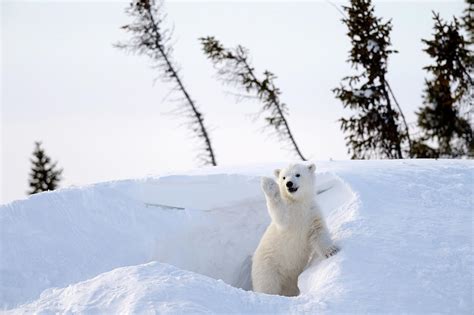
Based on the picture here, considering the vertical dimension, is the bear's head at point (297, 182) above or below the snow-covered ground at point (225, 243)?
above

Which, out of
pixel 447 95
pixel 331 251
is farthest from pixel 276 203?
pixel 447 95

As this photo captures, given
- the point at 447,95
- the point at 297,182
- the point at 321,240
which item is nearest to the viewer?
the point at 321,240

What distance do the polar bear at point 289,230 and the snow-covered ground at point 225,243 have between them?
1.19 feet

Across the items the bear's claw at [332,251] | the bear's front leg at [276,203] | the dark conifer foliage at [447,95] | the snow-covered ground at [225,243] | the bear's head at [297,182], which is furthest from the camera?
the dark conifer foliage at [447,95]

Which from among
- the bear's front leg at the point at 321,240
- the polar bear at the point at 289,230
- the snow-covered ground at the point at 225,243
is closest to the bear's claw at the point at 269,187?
the polar bear at the point at 289,230

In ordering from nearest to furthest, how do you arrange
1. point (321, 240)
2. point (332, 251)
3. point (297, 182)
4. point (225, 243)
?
point (332, 251) → point (321, 240) → point (297, 182) → point (225, 243)

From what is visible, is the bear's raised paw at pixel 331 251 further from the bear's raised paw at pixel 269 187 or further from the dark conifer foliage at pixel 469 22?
the dark conifer foliage at pixel 469 22

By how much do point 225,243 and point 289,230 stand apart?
2.56 m

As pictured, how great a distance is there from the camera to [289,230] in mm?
8109

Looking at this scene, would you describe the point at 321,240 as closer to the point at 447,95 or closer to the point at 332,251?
the point at 332,251

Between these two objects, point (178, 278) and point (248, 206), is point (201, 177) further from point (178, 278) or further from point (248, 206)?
point (178, 278)

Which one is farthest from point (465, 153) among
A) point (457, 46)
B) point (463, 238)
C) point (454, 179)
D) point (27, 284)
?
point (27, 284)

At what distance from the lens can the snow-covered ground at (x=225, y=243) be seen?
21.3 feet

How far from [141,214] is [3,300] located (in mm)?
2650
